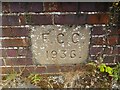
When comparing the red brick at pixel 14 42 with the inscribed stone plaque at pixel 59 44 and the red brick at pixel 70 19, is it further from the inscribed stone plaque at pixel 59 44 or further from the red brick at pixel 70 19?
the red brick at pixel 70 19

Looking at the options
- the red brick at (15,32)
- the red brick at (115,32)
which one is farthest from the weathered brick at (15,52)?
the red brick at (115,32)

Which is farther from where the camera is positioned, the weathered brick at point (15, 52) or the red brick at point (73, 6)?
the weathered brick at point (15, 52)

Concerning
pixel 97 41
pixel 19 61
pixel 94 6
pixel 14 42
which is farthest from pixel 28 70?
pixel 94 6

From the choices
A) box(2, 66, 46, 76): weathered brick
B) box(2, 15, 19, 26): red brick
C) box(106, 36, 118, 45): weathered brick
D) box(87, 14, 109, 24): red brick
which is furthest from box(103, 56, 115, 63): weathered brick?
box(2, 15, 19, 26): red brick

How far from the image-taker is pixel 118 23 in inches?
72.6

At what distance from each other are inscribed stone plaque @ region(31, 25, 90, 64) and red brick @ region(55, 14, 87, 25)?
1.5 inches

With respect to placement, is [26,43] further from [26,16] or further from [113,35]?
[113,35]

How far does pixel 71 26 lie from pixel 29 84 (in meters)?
0.48

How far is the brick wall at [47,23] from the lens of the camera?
177 cm

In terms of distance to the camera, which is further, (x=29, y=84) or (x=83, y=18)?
(x=29, y=84)

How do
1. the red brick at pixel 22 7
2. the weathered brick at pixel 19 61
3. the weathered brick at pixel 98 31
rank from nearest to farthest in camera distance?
the red brick at pixel 22 7
the weathered brick at pixel 98 31
the weathered brick at pixel 19 61

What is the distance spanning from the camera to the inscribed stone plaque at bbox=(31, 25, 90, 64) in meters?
1.86

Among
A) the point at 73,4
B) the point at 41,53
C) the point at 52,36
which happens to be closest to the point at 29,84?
the point at 41,53

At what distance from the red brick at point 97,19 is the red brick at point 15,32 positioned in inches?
15.6
